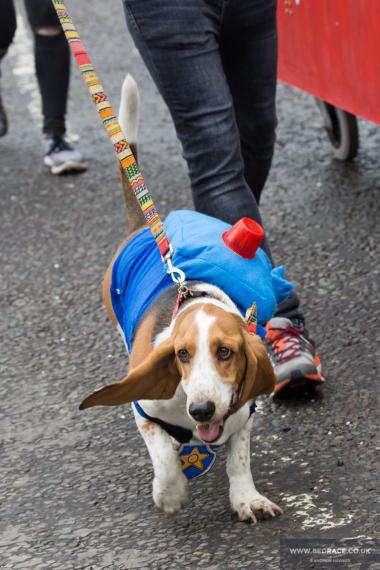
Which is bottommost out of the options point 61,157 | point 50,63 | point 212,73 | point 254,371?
point 61,157

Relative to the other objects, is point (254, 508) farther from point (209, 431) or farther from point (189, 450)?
point (209, 431)

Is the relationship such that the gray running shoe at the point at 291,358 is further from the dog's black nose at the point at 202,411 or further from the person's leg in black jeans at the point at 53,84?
the person's leg in black jeans at the point at 53,84

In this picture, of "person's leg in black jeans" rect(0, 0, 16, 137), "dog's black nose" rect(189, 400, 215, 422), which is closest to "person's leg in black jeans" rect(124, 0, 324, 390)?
"dog's black nose" rect(189, 400, 215, 422)

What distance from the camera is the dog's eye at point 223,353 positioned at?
9.03 feet

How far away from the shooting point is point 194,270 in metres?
3.13

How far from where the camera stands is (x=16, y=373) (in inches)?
164

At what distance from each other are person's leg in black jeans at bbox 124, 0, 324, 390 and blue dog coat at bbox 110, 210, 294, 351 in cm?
22

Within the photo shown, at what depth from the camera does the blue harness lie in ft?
9.87

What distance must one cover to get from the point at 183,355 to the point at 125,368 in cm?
136

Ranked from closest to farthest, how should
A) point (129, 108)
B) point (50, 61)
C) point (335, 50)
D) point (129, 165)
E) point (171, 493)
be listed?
point (171, 493) → point (129, 165) → point (129, 108) → point (335, 50) → point (50, 61)

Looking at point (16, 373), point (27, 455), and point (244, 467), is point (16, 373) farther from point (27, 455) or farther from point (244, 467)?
point (244, 467)

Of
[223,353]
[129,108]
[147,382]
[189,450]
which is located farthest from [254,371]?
[129,108]

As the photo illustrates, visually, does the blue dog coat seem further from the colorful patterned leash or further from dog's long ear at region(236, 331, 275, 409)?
dog's long ear at region(236, 331, 275, 409)

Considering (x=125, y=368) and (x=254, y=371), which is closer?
(x=254, y=371)
